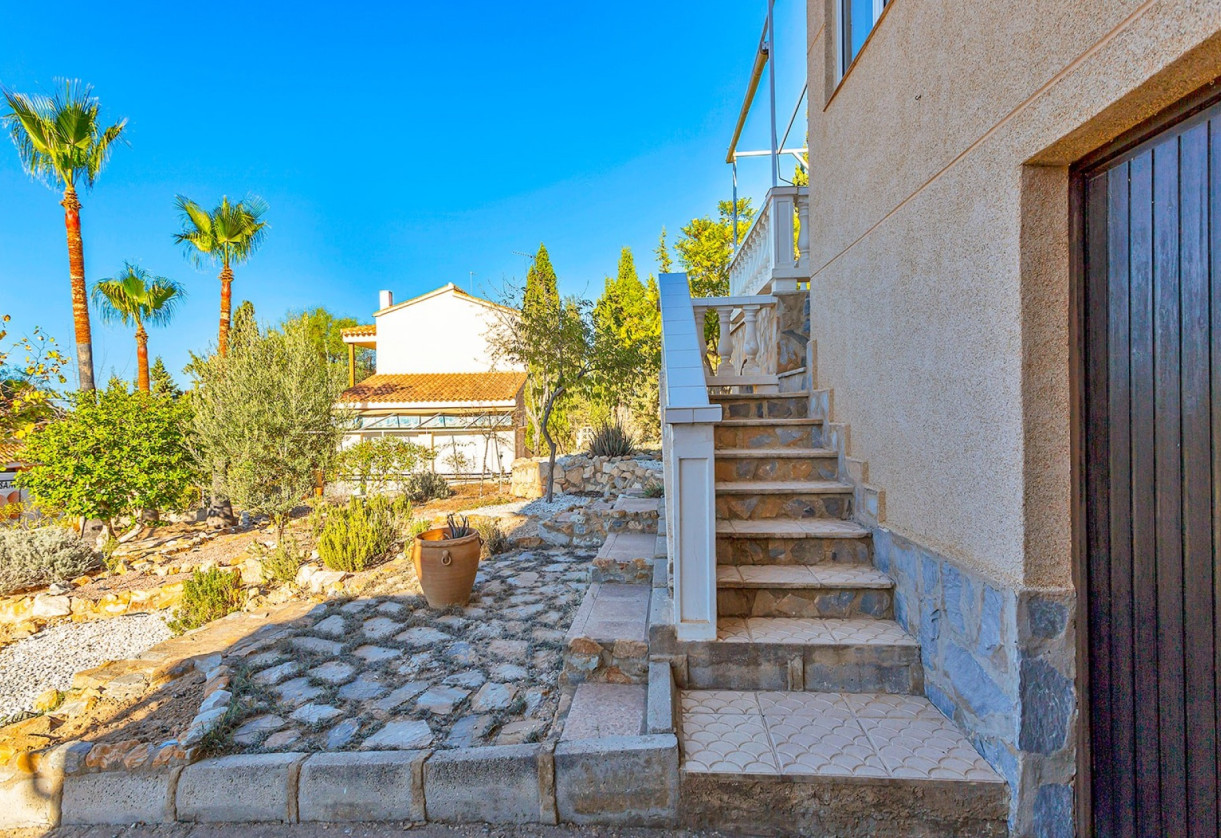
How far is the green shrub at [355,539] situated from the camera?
16.7ft

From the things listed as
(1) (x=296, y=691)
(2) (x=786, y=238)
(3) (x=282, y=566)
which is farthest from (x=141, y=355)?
(2) (x=786, y=238)

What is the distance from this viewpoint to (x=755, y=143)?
6.47 meters

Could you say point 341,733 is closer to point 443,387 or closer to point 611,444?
point 611,444

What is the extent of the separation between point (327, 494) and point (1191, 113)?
34.6 ft

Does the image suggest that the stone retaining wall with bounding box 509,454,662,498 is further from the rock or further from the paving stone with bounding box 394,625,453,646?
the rock

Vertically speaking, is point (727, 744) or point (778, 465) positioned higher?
point (778, 465)

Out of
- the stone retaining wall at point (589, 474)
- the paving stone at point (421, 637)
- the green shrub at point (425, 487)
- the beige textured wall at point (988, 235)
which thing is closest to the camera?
the beige textured wall at point (988, 235)

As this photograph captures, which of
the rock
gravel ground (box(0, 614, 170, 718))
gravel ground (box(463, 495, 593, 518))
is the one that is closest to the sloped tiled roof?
gravel ground (box(463, 495, 593, 518))

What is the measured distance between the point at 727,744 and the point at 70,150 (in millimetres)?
13553

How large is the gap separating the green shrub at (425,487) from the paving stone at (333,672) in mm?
6816

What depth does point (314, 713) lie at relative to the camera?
2537 millimetres

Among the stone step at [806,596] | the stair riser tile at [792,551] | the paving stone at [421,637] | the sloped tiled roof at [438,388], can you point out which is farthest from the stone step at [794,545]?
the sloped tiled roof at [438,388]

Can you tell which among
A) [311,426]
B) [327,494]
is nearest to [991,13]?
[311,426]

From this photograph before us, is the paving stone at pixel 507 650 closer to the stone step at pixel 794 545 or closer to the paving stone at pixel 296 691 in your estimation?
the paving stone at pixel 296 691
